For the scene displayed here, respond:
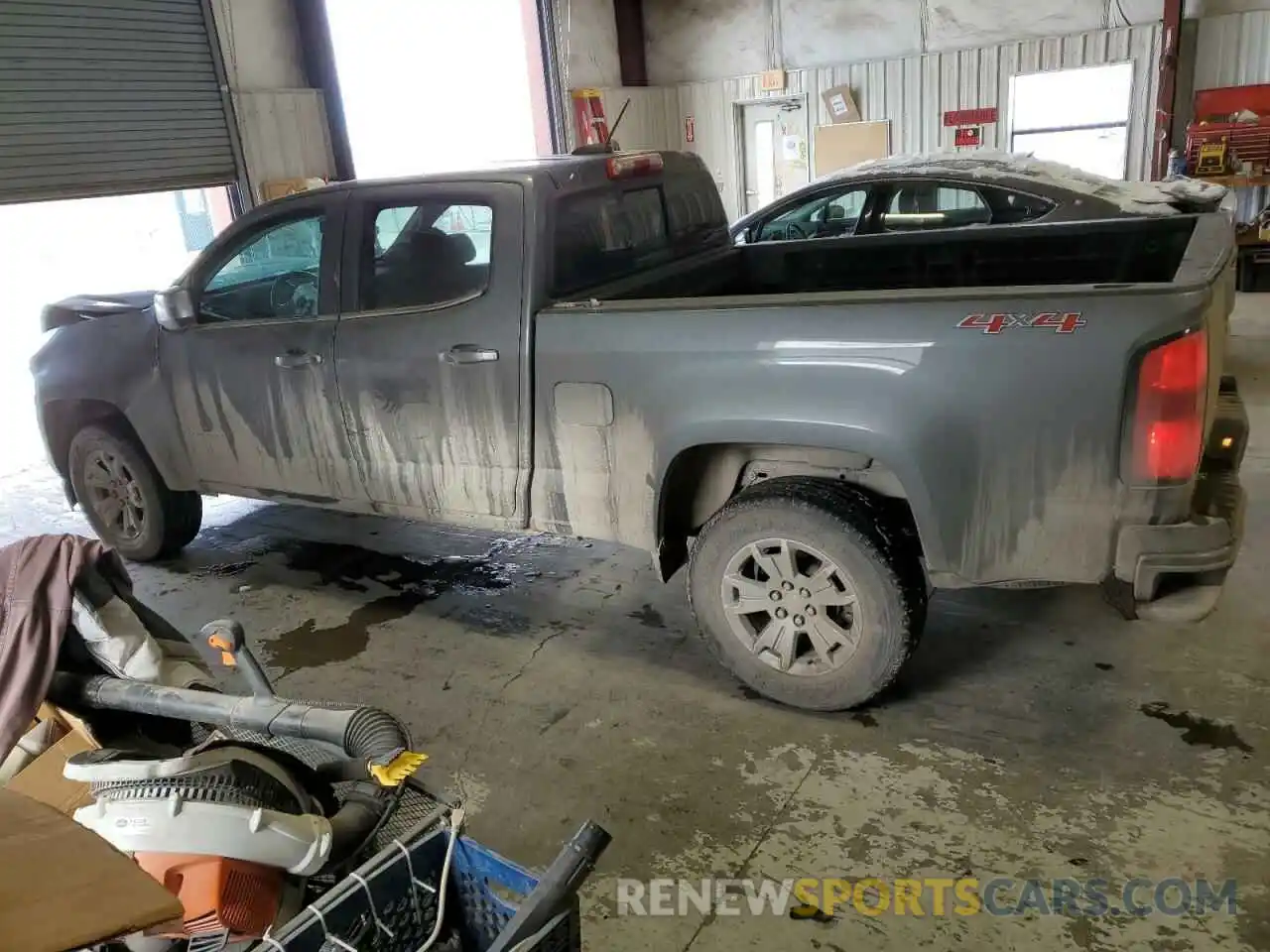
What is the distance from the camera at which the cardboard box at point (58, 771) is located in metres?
2.37

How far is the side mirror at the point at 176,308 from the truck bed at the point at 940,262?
1940 mm

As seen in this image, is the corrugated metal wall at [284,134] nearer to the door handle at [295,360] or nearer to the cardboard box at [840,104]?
the door handle at [295,360]

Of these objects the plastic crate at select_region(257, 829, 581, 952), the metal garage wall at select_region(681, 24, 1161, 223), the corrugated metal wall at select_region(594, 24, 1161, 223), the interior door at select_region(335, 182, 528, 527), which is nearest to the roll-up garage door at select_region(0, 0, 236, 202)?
the interior door at select_region(335, 182, 528, 527)

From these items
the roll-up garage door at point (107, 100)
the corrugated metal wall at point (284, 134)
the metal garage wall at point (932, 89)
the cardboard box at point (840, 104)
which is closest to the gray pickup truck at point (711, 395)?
the roll-up garage door at point (107, 100)

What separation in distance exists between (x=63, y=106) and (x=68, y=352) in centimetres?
355

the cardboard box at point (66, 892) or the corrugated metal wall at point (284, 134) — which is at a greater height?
the corrugated metal wall at point (284, 134)

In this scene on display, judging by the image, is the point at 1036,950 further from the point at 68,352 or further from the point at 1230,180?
the point at 1230,180

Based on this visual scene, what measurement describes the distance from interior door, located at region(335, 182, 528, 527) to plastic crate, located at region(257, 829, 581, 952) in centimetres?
188

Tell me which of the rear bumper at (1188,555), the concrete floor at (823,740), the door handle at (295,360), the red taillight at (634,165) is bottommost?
the concrete floor at (823,740)

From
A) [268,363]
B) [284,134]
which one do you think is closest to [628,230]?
[268,363]

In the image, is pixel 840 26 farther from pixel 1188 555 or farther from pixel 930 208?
pixel 1188 555

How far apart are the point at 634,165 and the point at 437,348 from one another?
114 cm

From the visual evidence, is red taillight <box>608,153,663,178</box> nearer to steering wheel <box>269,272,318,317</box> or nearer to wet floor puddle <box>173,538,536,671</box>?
steering wheel <box>269,272,318,317</box>

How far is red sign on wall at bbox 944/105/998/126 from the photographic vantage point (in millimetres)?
11430
